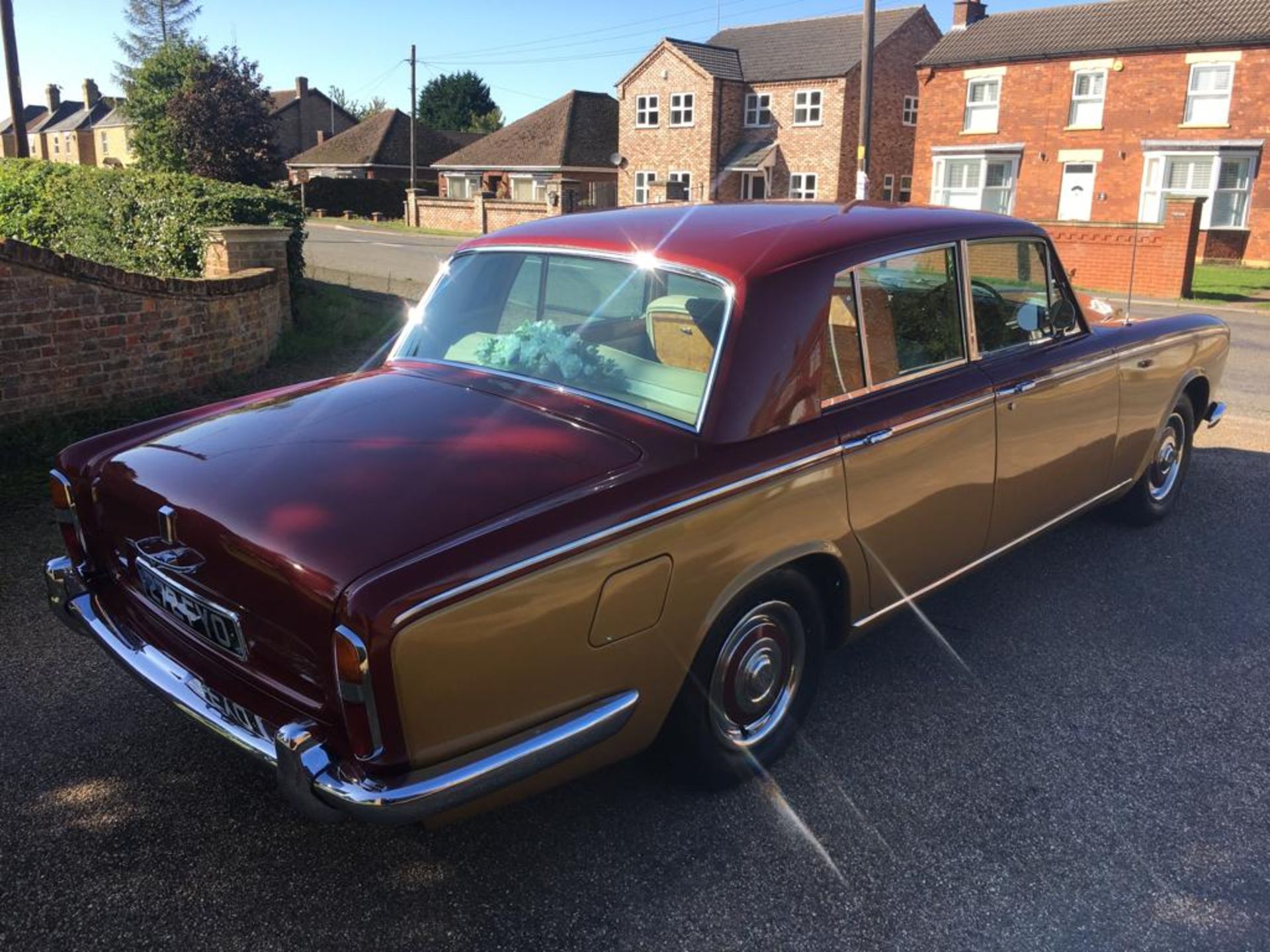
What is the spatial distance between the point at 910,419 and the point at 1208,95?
30.4m

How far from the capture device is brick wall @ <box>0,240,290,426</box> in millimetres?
6047

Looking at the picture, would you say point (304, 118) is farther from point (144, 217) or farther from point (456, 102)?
point (144, 217)

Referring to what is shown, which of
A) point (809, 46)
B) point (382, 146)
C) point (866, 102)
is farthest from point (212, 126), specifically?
point (866, 102)

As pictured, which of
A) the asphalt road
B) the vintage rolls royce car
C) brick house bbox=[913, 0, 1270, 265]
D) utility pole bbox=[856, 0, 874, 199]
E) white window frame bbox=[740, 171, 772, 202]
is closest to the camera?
the vintage rolls royce car

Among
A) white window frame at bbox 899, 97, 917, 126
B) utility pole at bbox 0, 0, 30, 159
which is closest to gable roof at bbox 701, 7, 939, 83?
white window frame at bbox 899, 97, 917, 126

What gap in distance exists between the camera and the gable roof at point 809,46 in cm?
3862

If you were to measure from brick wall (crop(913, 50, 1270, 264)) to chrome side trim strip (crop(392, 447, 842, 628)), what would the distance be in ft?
96.7

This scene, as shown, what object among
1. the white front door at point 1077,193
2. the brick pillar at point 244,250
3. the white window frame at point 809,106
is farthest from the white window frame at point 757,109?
the brick pillar at point 244,250

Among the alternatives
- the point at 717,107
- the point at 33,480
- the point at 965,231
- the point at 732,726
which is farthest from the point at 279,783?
the point at 717,107

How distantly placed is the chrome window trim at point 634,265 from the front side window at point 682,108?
39.2 meters

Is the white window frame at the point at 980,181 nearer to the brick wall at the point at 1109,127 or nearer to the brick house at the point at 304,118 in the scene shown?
the brick wall at the point at 1109,127

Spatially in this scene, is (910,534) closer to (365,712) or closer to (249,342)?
(365,712)

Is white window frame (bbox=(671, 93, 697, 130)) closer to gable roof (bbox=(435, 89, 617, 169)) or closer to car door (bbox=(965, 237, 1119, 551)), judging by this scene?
gable roof (bbox=(435, 89, 617, 169))

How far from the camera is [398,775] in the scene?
227 centimetres
